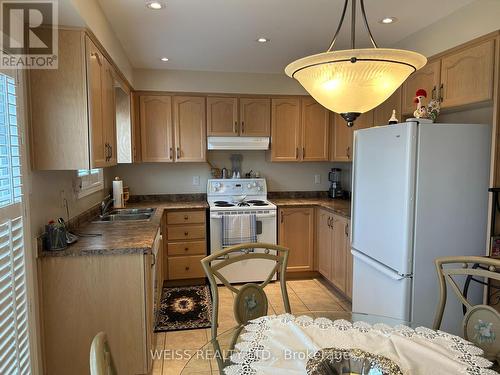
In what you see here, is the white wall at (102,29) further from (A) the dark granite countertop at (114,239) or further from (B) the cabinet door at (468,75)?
(B) the cabinet door at (468,75)

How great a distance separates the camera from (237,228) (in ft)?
12.6

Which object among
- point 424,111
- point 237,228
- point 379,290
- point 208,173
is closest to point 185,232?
point 237,228

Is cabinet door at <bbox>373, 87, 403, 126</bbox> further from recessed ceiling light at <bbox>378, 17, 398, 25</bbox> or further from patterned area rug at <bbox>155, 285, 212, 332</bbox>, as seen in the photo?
patterned area rug at <bbox>155, 285, 212, 332</bbox>

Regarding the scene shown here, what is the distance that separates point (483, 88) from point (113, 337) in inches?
113

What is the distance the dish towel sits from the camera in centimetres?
381

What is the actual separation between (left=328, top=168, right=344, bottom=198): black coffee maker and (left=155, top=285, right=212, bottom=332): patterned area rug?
2050mm

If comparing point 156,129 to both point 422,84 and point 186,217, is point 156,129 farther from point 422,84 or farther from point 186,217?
point 422,84

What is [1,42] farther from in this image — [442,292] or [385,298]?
[385,298]

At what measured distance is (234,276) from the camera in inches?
153

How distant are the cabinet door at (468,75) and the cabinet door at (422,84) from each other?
0.07 meters

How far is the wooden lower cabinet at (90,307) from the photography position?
2064 millimetres

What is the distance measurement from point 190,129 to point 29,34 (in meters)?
2.23

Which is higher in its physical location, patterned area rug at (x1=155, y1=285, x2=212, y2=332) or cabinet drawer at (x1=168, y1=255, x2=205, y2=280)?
cabinet drawer at (x1=168, y1=255, x2=205, y2=280)

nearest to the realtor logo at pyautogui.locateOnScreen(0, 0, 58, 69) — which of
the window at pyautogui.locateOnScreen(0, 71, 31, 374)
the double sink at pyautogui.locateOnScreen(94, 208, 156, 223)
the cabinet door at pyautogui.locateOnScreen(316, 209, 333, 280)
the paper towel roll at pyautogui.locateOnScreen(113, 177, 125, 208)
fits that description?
the window at pyautogui.locateOnScreen(0, 71, 31, 374)
